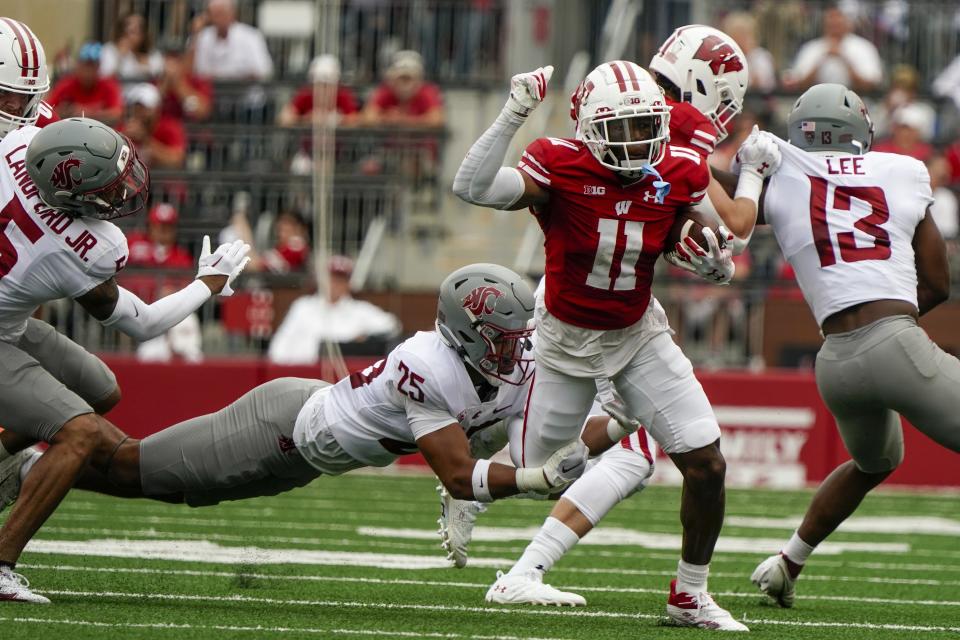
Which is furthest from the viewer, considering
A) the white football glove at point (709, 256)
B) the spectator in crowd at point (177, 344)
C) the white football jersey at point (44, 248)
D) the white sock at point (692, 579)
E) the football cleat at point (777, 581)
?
the spectator in crowd at point (177, 344)

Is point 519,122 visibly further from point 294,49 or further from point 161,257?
point 294,49

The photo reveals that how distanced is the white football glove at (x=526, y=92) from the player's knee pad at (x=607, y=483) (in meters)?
1.47

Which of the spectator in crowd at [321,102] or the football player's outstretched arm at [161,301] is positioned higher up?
the football player's outstretched arm at [161,301]

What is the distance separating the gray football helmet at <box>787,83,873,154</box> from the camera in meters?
6.30

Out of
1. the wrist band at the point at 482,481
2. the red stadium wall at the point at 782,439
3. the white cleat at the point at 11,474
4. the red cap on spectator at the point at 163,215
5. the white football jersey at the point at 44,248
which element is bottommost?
the red stadium wall at the point at 782,439

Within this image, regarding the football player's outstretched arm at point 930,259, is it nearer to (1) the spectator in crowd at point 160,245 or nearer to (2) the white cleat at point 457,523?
(2) the white cleat at point 457,523

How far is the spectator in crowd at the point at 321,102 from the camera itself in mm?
14367

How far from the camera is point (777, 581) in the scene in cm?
638

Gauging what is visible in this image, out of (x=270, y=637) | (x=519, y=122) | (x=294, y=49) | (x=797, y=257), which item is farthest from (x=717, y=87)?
(x=294, y=49)

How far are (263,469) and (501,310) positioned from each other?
45.8 inches

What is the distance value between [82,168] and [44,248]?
1.08 feet

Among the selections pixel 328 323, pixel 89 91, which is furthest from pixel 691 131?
pixel 89 91

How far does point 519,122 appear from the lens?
18.7 ft

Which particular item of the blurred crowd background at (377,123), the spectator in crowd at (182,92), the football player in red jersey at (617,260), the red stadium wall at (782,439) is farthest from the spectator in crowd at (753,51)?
the football player in red jersey at (617,260)
